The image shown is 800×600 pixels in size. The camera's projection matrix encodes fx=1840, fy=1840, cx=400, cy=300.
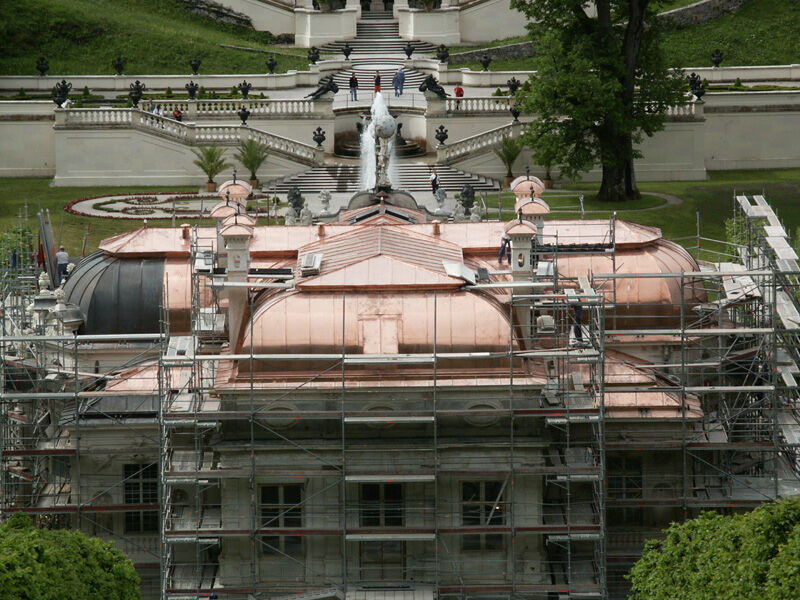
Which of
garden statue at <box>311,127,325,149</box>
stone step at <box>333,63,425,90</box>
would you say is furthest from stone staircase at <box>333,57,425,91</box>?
garden statue at <box>311,127,325,149</box>

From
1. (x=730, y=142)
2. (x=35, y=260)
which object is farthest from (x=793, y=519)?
(x=730, y=142)

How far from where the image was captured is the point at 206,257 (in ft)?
179

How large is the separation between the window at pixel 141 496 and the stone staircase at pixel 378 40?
6614 centimetres

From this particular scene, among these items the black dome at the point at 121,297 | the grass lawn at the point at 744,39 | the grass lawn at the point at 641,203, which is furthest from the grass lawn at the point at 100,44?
the black dome at the point at 121,297

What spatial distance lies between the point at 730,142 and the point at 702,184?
283 inches

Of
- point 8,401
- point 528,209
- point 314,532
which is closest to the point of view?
point 314,532

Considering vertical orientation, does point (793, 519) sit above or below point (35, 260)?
below

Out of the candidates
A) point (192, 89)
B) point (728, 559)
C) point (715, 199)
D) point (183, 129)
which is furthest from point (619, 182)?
point (728, 559)

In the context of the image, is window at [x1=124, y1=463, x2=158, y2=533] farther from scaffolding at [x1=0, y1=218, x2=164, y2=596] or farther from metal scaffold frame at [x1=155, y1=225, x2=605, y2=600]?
metal scaffold frame at [x1=155, y1=225, x2=605, y2=600]

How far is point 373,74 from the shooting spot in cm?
10831

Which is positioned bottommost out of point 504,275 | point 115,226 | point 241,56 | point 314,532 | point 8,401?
point 314,532

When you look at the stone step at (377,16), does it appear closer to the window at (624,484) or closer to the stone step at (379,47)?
the stone step at (379,47)

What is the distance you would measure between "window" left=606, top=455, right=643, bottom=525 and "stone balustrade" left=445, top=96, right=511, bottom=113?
1954 inches

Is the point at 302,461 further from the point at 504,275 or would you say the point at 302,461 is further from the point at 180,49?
the point at 180,49
